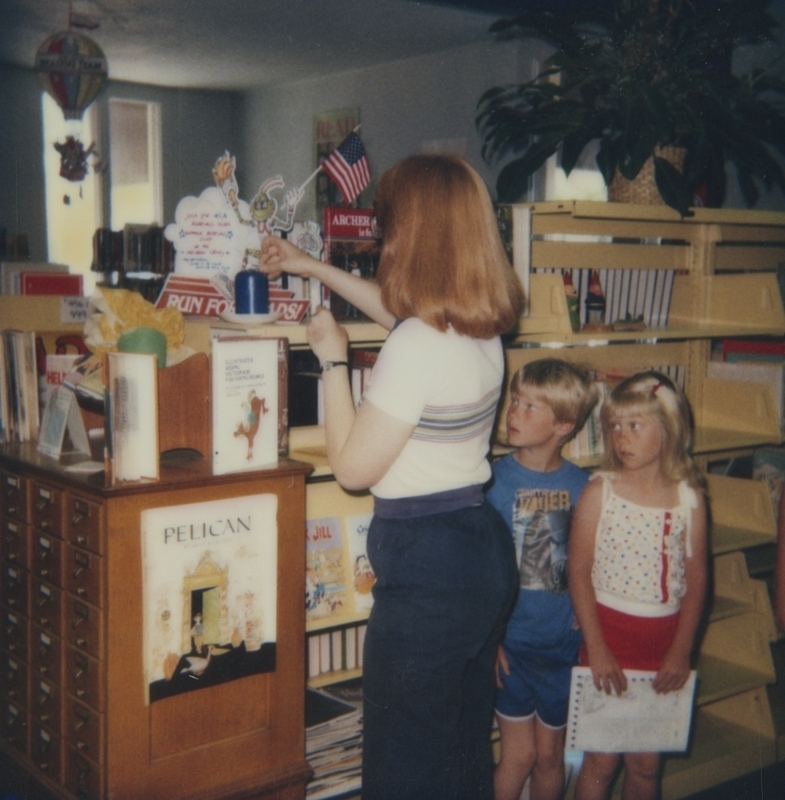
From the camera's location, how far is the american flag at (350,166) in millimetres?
2381

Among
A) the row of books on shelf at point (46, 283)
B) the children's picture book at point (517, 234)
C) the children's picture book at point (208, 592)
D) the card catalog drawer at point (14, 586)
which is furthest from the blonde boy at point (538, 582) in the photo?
the row of books on shelf at point (46, 283)

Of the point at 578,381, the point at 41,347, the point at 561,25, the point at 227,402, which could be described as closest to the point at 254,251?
the point at 227,402

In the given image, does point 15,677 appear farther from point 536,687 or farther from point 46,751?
point 536,687

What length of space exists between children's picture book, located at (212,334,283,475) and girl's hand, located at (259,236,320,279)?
0.58 ft

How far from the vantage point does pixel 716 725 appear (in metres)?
3.19

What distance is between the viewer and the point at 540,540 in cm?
235

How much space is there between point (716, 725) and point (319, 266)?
2.20 m

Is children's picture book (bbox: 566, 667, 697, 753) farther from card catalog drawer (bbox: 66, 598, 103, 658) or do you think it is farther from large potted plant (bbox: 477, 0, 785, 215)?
large potted plant (bbox: 477, 0, 785, 215)

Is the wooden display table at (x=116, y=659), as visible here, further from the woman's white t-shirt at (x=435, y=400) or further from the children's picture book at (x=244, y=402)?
the woman's white t-shirt at (x=435, y=400)

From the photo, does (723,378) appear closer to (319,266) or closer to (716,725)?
(716,725)

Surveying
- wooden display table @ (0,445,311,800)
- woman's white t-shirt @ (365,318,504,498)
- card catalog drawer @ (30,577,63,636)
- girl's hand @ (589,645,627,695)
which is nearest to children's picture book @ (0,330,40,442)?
wooden display table @ (0,445,311,800)

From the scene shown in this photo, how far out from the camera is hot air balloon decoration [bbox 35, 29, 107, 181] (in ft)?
17.5

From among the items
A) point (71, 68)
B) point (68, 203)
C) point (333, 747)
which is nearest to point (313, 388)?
point (333, 747)

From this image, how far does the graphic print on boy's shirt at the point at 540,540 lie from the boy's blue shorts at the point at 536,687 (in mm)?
183
